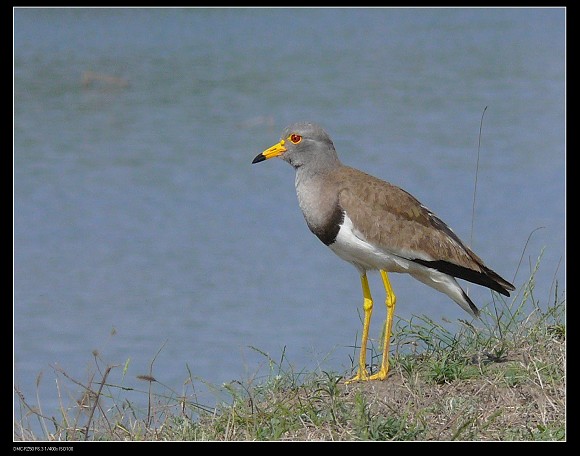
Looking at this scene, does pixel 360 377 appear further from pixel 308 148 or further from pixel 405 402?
pixel 308 148

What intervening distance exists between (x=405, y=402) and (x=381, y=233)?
972 millimetres

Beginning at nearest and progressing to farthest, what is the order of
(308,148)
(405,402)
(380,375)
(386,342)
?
(405,402), (380,375), (386,342), (308,148)

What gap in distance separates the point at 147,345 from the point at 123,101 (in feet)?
34.5

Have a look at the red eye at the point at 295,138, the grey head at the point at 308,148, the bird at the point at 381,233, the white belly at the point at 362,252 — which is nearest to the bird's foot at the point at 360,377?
the bird at the point at 381,233

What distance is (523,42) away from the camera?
24719mm

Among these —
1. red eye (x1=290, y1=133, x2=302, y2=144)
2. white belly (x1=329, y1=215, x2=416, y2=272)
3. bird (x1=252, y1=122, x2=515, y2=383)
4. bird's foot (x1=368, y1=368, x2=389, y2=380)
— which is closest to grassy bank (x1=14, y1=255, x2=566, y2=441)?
bird's foot (x1=368, y1=368, x2=389, y2=380)

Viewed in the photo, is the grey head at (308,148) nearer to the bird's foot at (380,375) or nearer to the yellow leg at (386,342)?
the yellow leg at (386,342)

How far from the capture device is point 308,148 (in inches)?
251

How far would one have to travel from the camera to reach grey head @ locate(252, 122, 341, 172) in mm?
6336

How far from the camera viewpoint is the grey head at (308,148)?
6336mm

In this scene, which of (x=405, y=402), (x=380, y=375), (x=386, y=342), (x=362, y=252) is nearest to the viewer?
(x=405, y=402)

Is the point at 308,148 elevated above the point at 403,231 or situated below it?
above

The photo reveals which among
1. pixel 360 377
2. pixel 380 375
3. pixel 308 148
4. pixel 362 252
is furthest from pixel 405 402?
pixel 308 148
